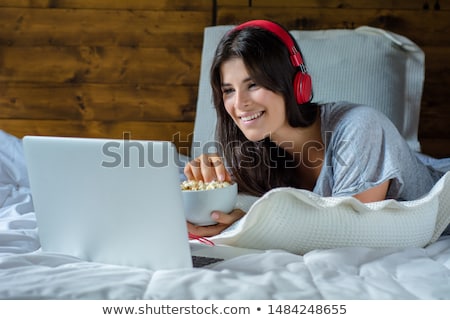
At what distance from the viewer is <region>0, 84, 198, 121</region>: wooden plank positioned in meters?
2.51

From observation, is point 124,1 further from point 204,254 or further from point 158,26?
point 204,254

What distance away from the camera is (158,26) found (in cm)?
248

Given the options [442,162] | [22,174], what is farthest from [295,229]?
[22,174]

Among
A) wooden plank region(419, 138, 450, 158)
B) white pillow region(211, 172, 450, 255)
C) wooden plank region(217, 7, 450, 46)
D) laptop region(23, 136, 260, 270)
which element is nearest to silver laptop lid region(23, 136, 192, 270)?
laptop region(23, 136, 260, 270)

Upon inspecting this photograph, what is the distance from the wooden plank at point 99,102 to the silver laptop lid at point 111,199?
4.65 ft

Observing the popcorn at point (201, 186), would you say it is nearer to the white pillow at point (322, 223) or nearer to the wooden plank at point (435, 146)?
the white pillow at point (322, 223)

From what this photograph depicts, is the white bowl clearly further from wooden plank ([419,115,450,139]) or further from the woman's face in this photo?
wooden plank ([419,115,450,139])

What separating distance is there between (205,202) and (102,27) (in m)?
1.45

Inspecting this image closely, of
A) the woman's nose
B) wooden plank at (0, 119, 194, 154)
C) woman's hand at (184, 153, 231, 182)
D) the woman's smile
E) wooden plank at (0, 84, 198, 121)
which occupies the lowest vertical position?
wooden plank at (0, 119, 194, 154)

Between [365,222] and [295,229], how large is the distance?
13cm

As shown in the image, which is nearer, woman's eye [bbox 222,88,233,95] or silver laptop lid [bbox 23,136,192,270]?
silver laptop lid [bbox 23,136,192,270]

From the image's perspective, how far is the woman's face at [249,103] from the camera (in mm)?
1459

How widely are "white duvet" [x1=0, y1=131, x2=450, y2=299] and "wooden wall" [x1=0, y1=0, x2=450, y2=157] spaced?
4.49 feet
